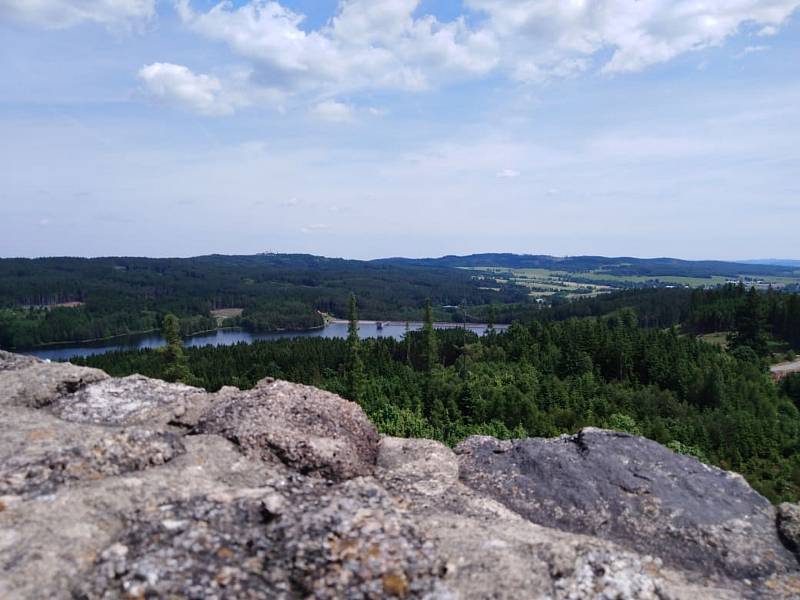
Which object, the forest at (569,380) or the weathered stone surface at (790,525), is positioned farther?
the forest at (569,380)

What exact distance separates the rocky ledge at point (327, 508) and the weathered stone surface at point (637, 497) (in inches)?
1.8

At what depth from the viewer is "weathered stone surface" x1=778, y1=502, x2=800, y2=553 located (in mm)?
10422

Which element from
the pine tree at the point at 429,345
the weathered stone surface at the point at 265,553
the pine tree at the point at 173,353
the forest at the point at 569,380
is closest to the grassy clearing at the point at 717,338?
the forest at the point at 569,380

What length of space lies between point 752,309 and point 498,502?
93787mm

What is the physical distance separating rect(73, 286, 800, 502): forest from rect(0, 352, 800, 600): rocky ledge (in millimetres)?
25857

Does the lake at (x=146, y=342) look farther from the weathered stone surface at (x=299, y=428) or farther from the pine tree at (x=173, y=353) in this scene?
the weathered stone surface at (x=299, y=428)

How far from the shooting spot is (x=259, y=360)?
90000 millimetres

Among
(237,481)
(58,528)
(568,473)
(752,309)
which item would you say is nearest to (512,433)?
(568,473)

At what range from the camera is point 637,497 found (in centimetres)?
1164

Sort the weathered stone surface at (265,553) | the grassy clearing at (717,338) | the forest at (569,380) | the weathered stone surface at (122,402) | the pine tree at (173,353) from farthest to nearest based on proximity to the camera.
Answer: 1. the grassy clearing at (717,338)
2. the pine tree at (173,353)
3. the forest at (569,380)
4. the weathered stone surface at (122,402)
5. the weathered stone surface at (265,553)

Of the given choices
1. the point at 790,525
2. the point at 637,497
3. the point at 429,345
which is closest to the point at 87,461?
the point at 637,497

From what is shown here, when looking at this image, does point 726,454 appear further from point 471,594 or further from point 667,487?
point 471,594

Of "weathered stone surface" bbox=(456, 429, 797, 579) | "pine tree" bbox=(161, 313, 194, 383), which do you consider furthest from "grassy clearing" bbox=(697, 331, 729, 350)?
"weathered stone surface" bbox=(456, 429, 797, 579)

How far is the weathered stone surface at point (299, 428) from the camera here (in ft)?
37.9
